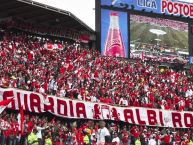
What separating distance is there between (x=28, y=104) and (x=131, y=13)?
16.4 m

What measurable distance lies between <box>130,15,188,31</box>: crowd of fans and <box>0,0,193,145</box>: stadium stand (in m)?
3.37

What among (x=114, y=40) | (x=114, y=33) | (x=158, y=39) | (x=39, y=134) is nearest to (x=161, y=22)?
(x=158, y=39)

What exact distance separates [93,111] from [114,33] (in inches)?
439

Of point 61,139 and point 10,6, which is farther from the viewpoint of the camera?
point 10,6

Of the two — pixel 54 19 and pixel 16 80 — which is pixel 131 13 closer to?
pixel 54 19

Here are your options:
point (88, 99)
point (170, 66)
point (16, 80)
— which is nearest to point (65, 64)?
point (88, 99)

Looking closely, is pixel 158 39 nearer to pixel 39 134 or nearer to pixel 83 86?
pixel 83 86

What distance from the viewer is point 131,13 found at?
40000mm

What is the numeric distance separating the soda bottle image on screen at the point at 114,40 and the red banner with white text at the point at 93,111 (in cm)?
763

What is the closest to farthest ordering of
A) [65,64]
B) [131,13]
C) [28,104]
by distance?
[28,104], [65,64], [131,13]

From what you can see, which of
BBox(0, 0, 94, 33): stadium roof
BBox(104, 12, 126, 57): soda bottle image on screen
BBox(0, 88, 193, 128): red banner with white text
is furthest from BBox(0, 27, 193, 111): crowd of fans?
BBox(0, 0, 94, 33): stadium roof

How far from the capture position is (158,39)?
41344mm

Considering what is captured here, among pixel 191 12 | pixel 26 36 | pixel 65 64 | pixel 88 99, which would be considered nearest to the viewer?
pixel 88 99

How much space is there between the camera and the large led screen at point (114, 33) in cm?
3764
